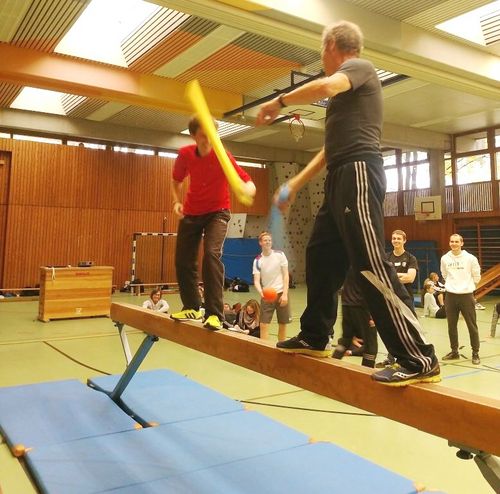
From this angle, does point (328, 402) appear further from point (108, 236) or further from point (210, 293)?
point (108, 236)

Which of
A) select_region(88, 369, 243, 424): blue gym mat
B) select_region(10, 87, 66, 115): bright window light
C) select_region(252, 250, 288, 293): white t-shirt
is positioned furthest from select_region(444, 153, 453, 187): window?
select_region(88, 369, 243, 424): blue gym mat

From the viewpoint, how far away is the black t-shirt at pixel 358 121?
209cm

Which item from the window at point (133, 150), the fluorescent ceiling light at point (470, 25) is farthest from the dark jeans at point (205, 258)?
the window at point (133, 150)

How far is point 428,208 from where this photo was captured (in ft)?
52.3

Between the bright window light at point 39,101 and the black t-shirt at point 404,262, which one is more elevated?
the bright window light at point 39,101

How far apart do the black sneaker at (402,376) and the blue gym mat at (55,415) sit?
2.60 m

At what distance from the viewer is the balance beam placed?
5.10ft

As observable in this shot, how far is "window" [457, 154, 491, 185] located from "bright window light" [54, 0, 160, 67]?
38.9 feet

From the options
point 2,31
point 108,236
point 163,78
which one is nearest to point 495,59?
point 163,78

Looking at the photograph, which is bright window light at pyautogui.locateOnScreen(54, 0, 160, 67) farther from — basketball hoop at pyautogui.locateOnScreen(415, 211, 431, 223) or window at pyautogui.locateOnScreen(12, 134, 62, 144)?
basketball hoop at pyautogui.locateOnScreen(415, 211, 431, 223)

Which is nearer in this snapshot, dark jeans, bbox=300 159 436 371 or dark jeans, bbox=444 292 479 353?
dark jeans, bbox=300 159 436 371

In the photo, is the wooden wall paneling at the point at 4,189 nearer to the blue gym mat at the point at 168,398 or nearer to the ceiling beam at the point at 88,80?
the ceiling beam at the point at 88,80

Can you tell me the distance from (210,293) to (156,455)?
121cm

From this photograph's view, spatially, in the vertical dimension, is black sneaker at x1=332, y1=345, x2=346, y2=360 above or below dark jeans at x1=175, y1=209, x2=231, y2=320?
below
